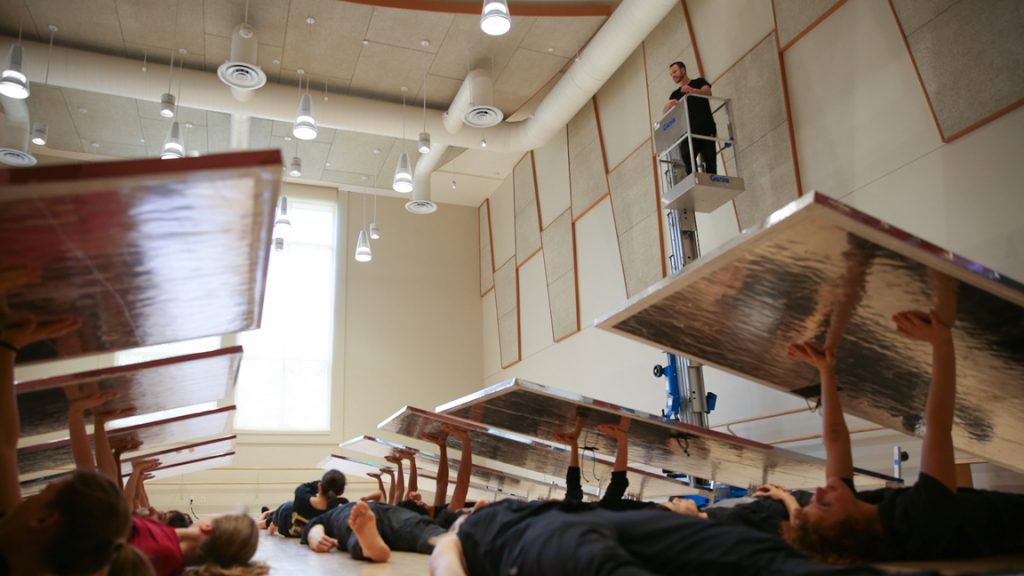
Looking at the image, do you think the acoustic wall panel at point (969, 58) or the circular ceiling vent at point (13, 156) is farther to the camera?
the circular ceiling vent at point (13, 156)

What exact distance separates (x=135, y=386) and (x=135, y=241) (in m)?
1.44

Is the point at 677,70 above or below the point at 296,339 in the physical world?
above

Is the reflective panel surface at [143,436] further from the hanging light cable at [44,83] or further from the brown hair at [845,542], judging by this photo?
the hanging light cable at [44,83]

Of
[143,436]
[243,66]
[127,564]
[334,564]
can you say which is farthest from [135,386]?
[243,66]

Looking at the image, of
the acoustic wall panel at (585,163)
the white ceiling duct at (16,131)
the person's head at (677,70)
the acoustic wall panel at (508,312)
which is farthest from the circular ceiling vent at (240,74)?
the acoustic wall panel at (508,312)

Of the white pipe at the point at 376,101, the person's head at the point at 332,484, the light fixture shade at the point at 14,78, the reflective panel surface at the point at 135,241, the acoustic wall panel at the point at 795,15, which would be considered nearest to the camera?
the reflective panel surface at the point at 135,241

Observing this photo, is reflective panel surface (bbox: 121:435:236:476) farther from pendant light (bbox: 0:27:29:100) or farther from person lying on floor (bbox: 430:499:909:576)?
pendant light (bbox: 0:27:29:100)

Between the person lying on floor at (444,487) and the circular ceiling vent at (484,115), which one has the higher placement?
the circular ceiling vent at (484,115)

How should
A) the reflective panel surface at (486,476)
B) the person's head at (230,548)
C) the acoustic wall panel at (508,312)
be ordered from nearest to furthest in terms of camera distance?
the person's head at (230,548), the reflective panel surface at (486,476), the acoustic wall panel at (508,312)

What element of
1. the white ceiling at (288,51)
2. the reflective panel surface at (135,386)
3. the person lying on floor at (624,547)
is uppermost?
the white ceiling at (288,51)

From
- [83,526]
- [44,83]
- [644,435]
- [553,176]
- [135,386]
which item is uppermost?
[44,83]

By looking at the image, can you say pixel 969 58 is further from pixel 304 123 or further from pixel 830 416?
pixel 304 123

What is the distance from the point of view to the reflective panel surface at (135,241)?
137cm

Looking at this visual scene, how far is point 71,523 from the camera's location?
1548mm
